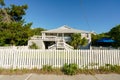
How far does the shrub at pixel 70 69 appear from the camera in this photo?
8625mm

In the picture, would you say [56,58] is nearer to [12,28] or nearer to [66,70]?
[66,70]

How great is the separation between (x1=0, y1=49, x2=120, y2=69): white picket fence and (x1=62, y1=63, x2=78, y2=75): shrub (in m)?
0.42

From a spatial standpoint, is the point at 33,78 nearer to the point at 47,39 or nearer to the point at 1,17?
the point at 1,17

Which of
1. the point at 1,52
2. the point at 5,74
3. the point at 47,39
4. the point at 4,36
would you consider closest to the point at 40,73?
the point at 5,74

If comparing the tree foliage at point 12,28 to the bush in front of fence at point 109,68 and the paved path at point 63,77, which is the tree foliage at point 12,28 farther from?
the bush in front of fence at point 109,68

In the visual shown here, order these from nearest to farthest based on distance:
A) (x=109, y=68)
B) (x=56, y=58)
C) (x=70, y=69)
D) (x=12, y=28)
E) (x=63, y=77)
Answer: (x=63, y=77) < (x=70, y=69) < (x=109, y=68) < (x=56, y=58) < (x=12, y=28)

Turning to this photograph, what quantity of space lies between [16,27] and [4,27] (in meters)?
1.60

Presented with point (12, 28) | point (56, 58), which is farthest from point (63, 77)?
point (12, 28)

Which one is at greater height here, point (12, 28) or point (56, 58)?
point (12, 28)

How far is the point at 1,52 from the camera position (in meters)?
9.71

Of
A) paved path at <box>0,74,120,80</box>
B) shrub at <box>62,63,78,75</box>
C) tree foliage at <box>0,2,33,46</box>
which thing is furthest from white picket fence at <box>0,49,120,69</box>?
tree foliage at <box>0,2,33,46</box>

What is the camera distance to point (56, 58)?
375 inches

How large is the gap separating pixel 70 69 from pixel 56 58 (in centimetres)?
128

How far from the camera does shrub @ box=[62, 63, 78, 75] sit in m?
8.62
